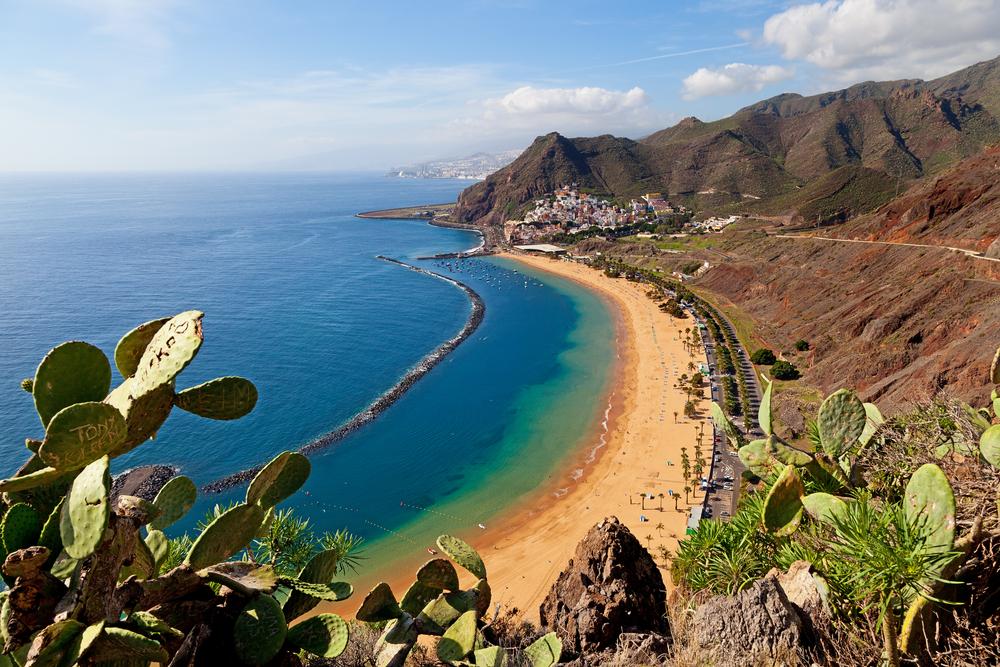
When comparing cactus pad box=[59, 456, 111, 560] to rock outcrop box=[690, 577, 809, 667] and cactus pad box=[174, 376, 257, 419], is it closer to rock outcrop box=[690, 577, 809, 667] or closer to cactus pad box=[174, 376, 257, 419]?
cactus pad box=[174, 376, 257, 419]

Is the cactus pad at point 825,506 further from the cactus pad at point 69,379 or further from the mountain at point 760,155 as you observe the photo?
the mountain at point 760,155

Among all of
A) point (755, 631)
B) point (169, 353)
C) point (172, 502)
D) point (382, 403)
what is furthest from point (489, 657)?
point (382, 403)

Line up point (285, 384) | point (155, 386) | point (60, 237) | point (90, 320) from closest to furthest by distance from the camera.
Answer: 1. point (155, 386)
2. point (285, 384)
3. point (90, 320)
4. point (60, 237)

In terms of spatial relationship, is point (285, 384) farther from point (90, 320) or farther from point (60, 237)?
point (60, 237)

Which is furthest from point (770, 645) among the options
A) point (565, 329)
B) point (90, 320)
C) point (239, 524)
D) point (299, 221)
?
point (299, 221)

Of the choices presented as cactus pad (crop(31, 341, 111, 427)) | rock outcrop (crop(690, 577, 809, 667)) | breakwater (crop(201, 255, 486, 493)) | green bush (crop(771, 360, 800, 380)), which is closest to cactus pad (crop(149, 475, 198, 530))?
cactus pad (crop(31, 341, 111, 427))
